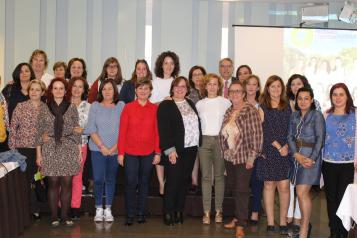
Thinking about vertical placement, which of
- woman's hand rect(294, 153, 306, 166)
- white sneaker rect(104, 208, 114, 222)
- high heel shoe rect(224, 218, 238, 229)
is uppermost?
woman's hand rect(294, 153, 306, 166)

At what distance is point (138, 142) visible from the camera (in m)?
4.93

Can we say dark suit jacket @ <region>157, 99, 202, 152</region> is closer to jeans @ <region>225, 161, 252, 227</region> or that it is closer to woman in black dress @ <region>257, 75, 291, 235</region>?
jeans @ <region>225, 161, 252, 227</region>

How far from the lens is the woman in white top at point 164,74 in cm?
544

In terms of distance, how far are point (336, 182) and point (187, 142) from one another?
4.76ft

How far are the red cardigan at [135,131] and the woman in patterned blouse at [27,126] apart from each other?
84 centimetres

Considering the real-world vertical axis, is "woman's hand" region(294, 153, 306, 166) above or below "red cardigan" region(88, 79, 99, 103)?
below

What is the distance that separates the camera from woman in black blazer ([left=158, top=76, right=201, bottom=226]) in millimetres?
4914

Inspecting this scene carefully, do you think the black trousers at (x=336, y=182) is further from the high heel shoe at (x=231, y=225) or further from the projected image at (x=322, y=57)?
the projected image at (x=322, y=57)

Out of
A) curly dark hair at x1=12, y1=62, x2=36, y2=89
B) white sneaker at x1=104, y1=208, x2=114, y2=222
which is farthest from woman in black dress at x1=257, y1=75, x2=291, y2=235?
curly dark hair at x1=12, y1=62, x2=36, y2=89

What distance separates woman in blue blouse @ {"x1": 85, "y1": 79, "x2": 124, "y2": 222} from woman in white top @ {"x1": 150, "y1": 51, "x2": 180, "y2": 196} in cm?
55

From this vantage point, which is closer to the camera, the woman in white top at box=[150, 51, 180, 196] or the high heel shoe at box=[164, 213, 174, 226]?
the high heel shoe at box=[164, 213, 174, 226]

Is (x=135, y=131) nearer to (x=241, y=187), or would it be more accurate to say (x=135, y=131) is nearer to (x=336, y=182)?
(x=241, y=187)

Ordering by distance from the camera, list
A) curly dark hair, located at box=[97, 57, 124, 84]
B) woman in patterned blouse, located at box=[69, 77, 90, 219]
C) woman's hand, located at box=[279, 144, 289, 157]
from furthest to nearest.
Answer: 1. curly dark hair, located at box=[97, 57, 124, 84]
2. woman in patterned blouse, located at box=[69, 77, 90, 219]
3. woman's hand, located at box=[279, 144, 289, 157]

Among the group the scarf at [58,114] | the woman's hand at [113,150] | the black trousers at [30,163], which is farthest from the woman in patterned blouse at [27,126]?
the woman's hand at [113,150]
